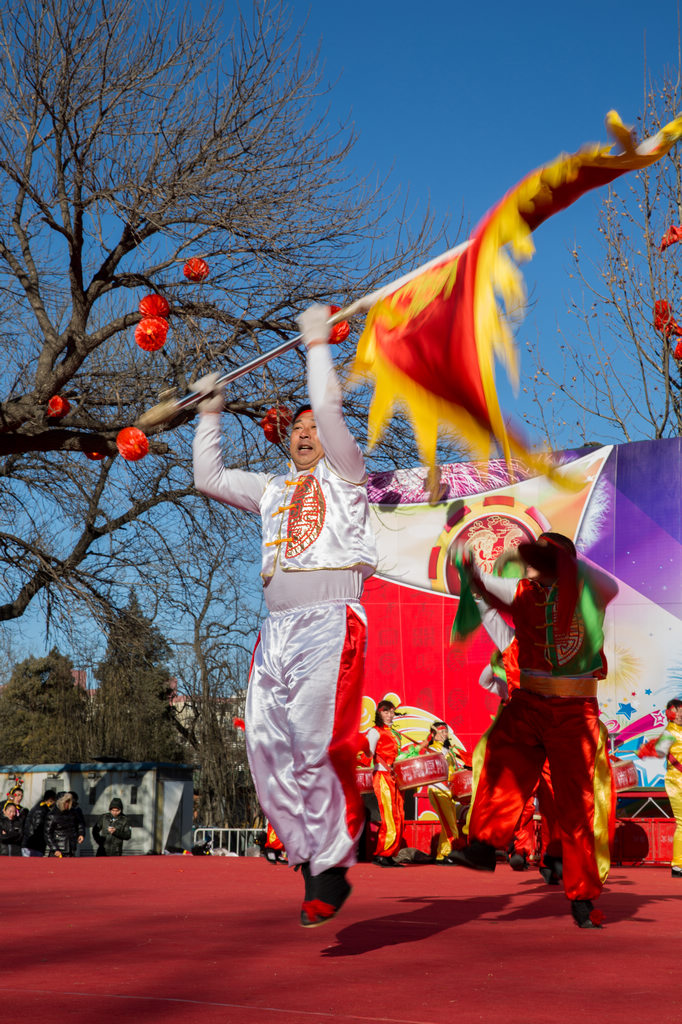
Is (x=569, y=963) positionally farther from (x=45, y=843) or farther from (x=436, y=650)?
(x=45, y=843)

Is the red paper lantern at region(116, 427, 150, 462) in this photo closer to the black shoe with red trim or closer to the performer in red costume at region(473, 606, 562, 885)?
the performer in red costume at region(473, 606, 562, 885)

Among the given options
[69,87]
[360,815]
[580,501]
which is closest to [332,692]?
[360,815]

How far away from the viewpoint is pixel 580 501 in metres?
12.0

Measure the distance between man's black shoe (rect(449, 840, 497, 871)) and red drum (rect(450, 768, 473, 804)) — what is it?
6361mm

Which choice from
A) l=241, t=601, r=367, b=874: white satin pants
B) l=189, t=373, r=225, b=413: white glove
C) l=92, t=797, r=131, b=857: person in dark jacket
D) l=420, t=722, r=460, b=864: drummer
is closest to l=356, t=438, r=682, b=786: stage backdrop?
l=420, t=722, r=460, b=864: drummer

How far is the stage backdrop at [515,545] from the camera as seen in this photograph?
1126cm

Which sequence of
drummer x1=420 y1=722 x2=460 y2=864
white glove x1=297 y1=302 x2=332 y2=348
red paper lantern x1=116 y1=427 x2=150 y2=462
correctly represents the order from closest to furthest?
white glove x1=297 y1=302 x2=332 y2=348 < red paper lantern x1=116 y1=427 x2=150 y2=462 < drummer x1=420 y1=722 x2=460 y2=864

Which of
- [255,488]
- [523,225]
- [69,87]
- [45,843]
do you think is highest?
[69,87]

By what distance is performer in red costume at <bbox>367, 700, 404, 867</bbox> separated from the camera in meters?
10.6

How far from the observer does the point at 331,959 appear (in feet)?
11.3

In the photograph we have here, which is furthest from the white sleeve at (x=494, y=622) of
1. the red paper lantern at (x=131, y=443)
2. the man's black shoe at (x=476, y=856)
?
the red paper lantern at (x=131, y=443)

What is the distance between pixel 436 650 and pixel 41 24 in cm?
745

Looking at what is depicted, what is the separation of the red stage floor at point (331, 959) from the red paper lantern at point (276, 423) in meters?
4.52

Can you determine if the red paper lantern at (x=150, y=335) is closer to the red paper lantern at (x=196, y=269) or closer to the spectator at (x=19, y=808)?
the red paper lantern at (x=196, y=269)
